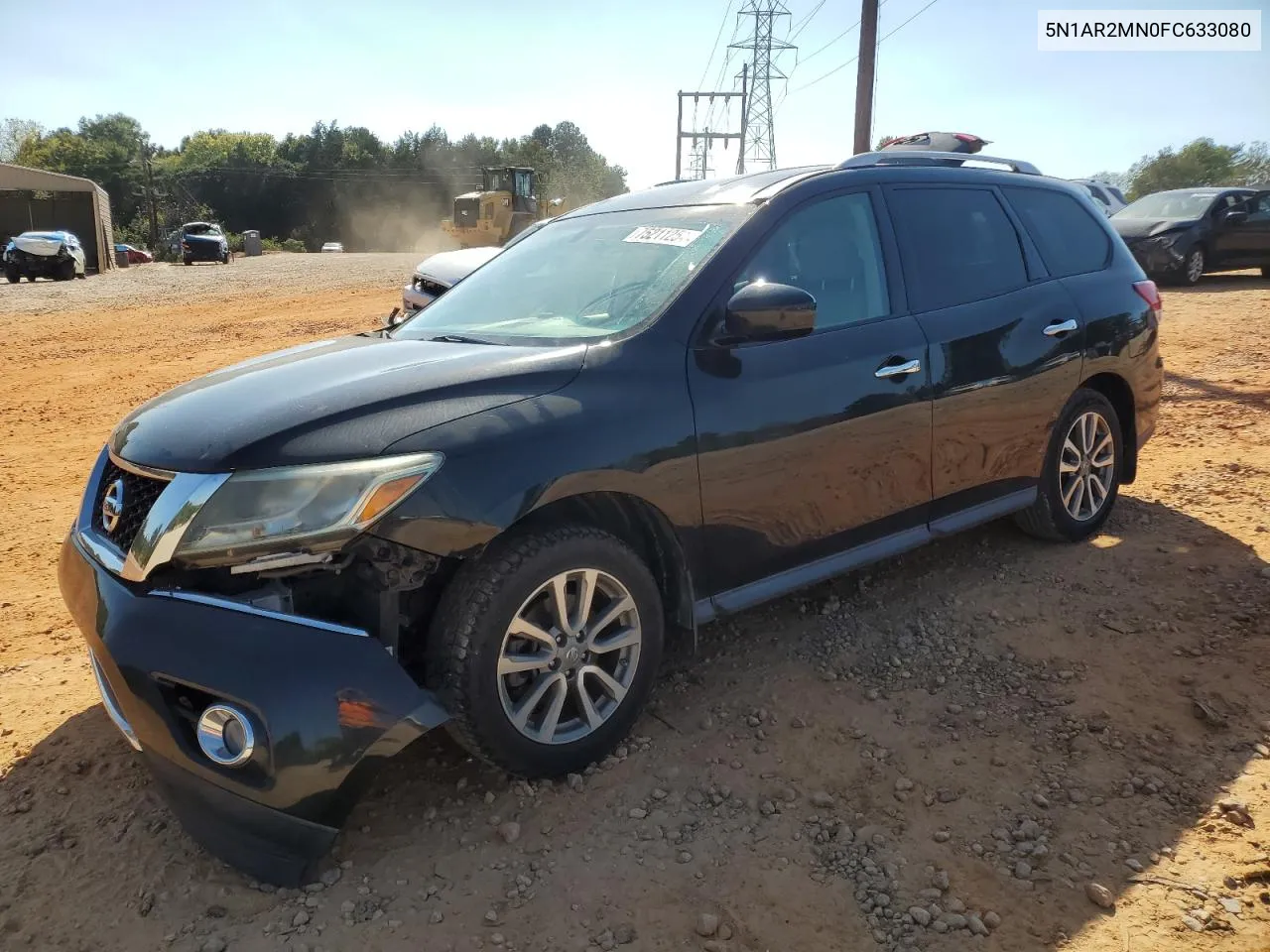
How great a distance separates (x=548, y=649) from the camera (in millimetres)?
2586

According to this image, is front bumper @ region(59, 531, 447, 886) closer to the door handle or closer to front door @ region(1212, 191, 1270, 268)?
the door handle

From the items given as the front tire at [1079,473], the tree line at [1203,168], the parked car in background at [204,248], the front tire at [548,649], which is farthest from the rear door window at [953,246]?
the tree line at [1203,168]

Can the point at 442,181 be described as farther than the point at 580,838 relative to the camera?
Yes

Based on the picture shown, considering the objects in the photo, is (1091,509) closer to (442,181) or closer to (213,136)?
(442,181)

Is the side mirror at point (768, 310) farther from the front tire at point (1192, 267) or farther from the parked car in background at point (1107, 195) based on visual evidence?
the parked car in background at point (1107, 195)

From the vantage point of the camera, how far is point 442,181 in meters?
79.2

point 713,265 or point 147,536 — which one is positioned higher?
point 713,265

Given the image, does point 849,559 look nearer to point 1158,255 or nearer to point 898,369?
point 898,369

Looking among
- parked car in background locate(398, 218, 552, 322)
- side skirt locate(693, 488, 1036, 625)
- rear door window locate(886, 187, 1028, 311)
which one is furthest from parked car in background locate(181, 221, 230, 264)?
side skirt locate(693, 488, 1036, 625)

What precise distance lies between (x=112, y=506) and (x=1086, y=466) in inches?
164

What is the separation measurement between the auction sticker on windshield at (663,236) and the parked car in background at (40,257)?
27310 millimetres

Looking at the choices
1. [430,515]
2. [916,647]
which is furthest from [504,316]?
[916,647]

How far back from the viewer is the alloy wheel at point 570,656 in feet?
8.34

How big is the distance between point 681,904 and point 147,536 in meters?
1.65
